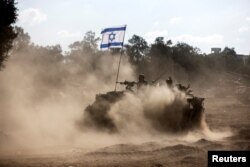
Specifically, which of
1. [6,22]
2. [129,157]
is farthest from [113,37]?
[129,157]

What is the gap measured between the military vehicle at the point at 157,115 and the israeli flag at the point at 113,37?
4063 mm

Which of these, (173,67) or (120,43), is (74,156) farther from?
(173,67)

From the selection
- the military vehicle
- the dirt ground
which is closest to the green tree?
the military vehicle

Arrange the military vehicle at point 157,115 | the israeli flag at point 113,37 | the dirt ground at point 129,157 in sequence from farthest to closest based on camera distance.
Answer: the israeli flag at point 113,37 → the military vehicle at point 157,115 → the dirt ground at point 129,157

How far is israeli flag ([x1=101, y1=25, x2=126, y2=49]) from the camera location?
20.2 metres

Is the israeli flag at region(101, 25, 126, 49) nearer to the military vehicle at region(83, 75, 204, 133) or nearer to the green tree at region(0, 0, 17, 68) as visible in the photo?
the military vehicle at region(83, 75, 204, 133)

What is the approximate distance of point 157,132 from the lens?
1580 cm

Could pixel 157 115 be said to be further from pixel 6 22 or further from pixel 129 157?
pixel 6 22

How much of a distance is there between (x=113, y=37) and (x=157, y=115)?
22.2 feet

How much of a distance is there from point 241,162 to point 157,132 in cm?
769

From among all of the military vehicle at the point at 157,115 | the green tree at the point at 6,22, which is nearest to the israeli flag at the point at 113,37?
the military vehicle at the point at 157,115

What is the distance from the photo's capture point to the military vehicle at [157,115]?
1547 cm

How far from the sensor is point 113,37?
20.6 m

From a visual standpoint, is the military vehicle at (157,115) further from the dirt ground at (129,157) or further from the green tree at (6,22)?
the green tree at (6,22)
